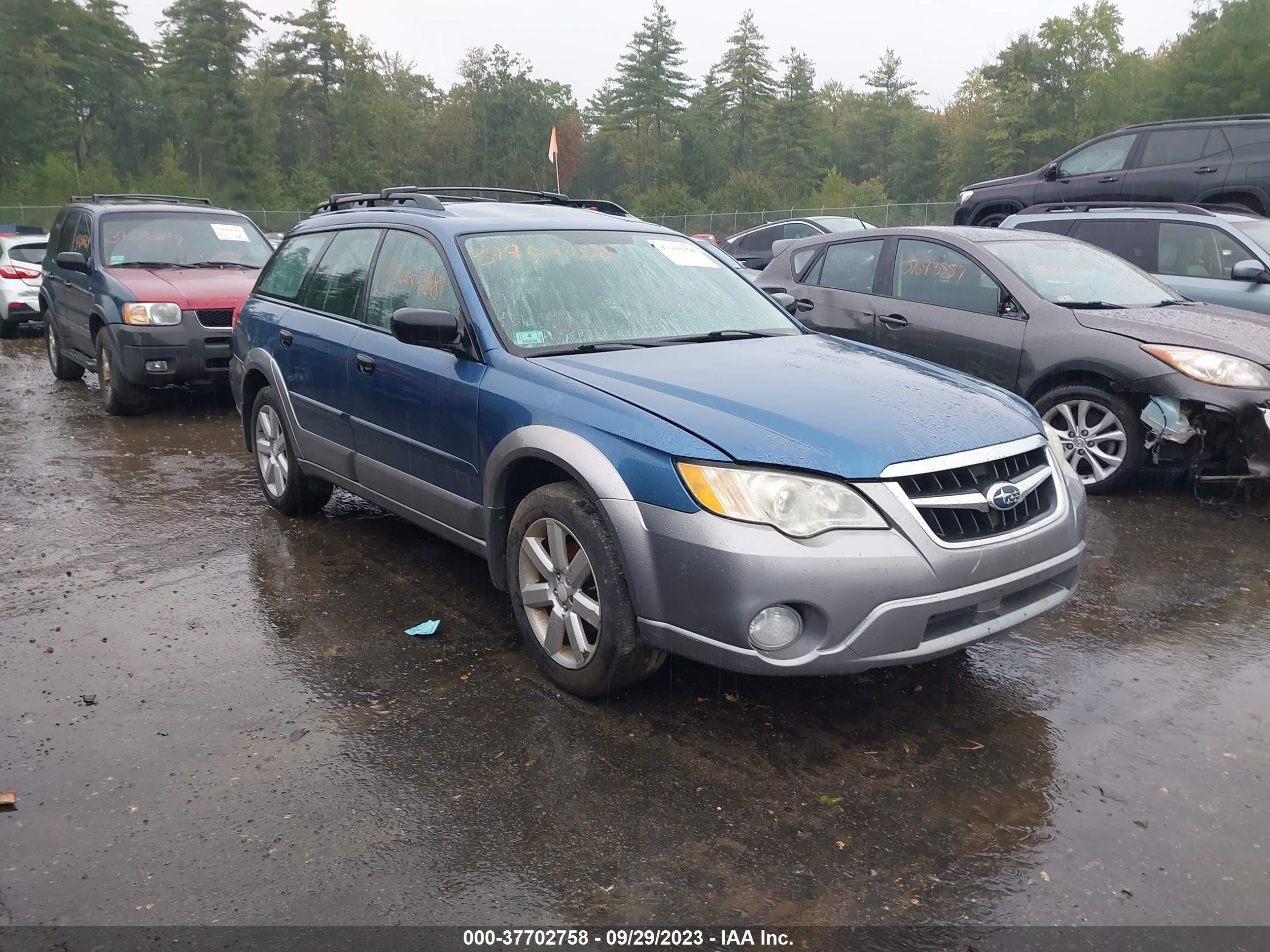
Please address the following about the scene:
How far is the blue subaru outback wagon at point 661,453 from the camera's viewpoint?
306cm

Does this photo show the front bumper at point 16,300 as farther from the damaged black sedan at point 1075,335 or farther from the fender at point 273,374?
the damaged black sedan at point 1075,335

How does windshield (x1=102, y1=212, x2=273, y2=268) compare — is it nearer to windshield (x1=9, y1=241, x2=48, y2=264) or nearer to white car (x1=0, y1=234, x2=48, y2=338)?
white car (x1=0, y1=234, x2=48, y2=338)

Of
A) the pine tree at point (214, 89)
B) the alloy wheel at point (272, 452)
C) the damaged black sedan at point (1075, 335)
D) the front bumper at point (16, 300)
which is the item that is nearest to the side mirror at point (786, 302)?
the damaged black sedan at point (1075, 335)

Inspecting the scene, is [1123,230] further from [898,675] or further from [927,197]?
[927,197]

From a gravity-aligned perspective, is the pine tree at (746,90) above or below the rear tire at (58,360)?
above

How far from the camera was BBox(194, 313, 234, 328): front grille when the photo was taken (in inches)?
338

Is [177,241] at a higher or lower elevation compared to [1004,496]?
higher

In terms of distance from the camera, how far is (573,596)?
3527 millimetres

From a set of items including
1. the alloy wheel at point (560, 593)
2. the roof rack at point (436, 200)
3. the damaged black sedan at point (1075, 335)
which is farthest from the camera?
the damaged black sedan at point (1075, 335)

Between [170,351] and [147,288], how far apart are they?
65 centimetres

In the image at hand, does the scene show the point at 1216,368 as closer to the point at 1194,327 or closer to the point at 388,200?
the point at 1194,327

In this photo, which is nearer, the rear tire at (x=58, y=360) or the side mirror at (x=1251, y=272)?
the side mirror at (x=1251, y=272)

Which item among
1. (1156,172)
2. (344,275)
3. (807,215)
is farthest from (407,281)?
(807,215)

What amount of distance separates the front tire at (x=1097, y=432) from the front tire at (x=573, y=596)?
3.76 metres
